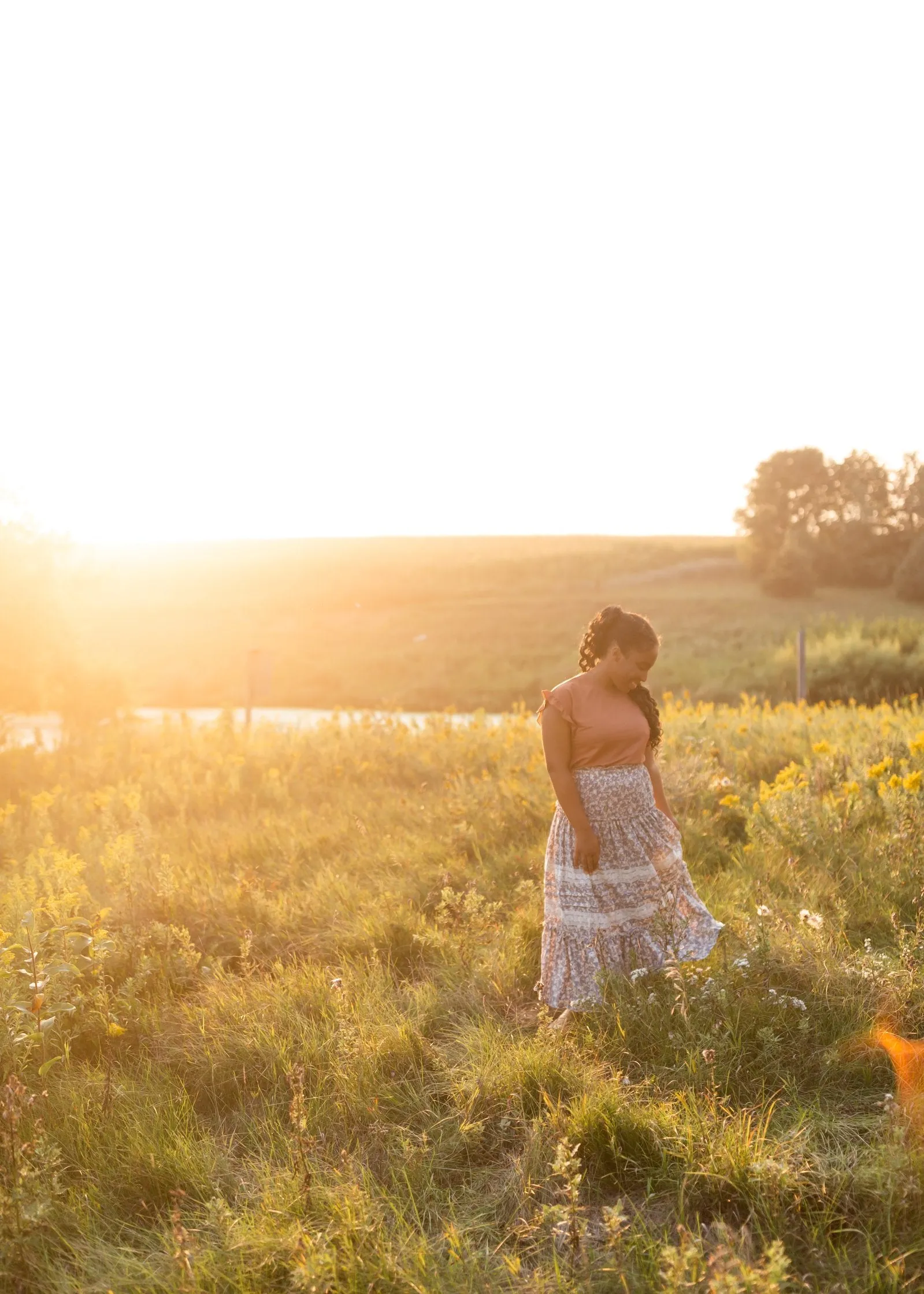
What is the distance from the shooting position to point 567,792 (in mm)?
4137

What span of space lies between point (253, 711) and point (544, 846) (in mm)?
16400

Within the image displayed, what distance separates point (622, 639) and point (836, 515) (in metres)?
46.1

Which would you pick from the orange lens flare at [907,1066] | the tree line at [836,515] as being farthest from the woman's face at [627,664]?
the tree line at [836,515]

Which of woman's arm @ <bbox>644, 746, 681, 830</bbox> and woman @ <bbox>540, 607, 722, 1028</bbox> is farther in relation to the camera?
woman's arm @ <bbox>644, 746, 681, 830</bbox>

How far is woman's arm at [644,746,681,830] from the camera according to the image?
Answer: 14.7ft

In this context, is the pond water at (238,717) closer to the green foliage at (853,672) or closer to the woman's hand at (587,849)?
the green foliage at (853,672)

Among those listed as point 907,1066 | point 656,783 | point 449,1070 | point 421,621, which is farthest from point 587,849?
point 421,621

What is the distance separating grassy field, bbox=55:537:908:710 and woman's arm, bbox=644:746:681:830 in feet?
22.2

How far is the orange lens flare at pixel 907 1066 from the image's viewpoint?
3.02 metres

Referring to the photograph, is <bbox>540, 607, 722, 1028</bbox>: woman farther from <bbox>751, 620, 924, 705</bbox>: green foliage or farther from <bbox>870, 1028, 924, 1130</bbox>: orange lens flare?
<bbox>751, 620, 924, 705</bbox>: green foliage

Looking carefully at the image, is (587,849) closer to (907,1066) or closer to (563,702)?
(563,702)

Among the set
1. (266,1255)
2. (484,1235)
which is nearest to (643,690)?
(484,1235)

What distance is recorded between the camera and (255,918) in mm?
5309

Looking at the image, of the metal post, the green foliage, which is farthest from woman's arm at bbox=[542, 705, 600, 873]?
the green foliage
